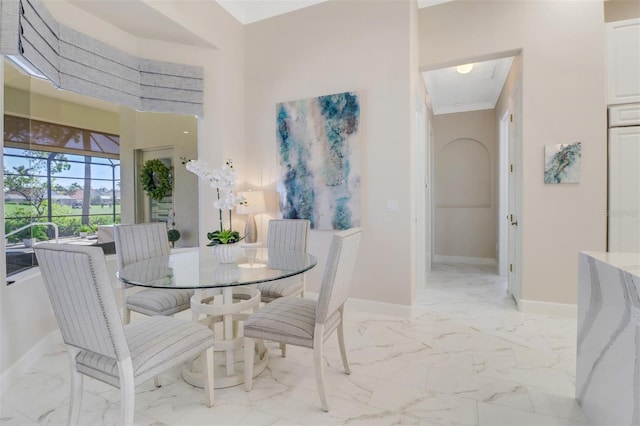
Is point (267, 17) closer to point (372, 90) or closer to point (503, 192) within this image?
point (372, 90)

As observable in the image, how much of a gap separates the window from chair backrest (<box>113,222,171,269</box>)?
2.24ft

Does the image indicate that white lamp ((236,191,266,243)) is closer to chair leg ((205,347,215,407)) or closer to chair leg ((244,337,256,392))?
chair leg ((244,337,256,392))

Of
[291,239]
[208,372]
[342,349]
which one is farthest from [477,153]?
[208,372]

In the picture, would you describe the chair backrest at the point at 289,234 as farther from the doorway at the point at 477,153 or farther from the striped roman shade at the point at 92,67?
the doorway at the point at 477,153

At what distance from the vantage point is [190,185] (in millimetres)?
3803

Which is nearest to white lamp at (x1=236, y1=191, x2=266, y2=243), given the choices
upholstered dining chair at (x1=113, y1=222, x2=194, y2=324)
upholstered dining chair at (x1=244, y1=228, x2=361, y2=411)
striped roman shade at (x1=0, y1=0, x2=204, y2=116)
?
upholstered dining chair at (x1=113, y1=222, x2=194, y2=324)

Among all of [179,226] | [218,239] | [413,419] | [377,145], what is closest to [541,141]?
[377,145]

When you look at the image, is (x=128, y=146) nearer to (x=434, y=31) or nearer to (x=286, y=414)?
(x=286, y=414)

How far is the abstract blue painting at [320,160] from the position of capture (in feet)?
11.1

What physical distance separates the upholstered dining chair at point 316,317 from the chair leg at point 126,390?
25.0 inches

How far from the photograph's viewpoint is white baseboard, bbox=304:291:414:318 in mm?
3217

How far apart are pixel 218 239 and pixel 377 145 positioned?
1.89 metres

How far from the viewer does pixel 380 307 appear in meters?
3.33

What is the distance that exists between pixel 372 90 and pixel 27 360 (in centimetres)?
366
